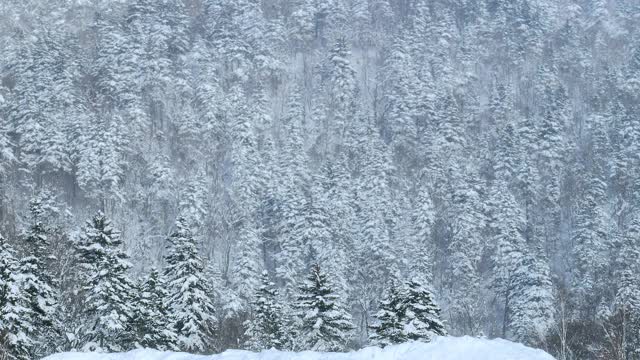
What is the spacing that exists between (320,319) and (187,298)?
7.06 m

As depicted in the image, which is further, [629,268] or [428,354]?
[629,268]

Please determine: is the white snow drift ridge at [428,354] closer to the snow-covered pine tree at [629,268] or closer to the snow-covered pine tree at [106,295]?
the snow-covered pine tree at [106,295]

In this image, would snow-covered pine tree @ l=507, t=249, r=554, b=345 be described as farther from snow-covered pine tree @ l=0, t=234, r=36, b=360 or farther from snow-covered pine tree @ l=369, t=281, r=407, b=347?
snow-covered pine tree @ l=0, t=234, r=36, b=360

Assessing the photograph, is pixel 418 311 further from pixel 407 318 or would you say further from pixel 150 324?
pixel 150 324

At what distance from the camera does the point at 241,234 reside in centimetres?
6525

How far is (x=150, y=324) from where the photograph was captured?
97.1 ft

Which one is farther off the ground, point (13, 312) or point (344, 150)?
point (344, 150)

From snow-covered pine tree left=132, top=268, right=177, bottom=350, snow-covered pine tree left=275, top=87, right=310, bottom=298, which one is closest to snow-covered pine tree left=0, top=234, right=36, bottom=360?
snow-covered pine tree left=132, top=268, right=177, bottom=350

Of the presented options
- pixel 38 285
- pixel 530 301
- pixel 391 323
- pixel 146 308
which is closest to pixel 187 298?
pixel 146 308

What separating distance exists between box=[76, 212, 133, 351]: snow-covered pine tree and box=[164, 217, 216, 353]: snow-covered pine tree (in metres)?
2.62

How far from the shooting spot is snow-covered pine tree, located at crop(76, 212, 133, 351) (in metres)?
28.9

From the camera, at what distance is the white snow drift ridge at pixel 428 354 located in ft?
37.8

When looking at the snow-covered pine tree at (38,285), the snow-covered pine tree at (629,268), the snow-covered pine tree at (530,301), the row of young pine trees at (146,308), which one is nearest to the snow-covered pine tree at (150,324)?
the row of young pine trees at (146,308)

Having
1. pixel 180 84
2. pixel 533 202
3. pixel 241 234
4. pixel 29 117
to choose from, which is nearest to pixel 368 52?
pixel 180 84
